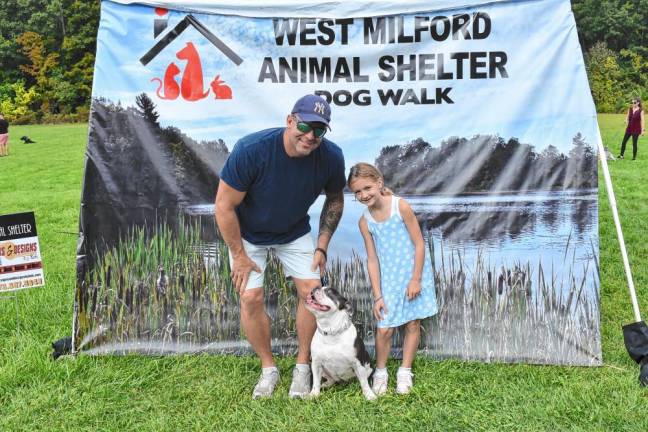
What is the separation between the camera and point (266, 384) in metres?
3.56

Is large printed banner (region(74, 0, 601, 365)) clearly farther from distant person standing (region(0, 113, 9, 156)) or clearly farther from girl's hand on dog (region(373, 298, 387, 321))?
distant person standing (region(0, 113, 9, 156))

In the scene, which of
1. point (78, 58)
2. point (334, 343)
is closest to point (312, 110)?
point (334, 343)

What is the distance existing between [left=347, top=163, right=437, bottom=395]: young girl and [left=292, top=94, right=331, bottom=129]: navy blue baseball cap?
1.77 ft

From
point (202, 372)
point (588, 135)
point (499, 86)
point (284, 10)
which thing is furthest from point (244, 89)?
point (588, 135)

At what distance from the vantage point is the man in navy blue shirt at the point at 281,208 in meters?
3.17

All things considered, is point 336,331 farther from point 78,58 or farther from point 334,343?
point 78,58

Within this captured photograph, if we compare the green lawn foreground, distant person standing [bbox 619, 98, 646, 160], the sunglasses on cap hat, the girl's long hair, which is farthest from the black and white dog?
distant person standing [bbox 619, 98, 646, 160]

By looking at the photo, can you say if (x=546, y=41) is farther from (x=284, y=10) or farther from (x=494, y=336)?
(x=494, y=336)

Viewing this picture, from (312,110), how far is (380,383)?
1.70 metres

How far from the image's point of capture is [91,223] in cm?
403

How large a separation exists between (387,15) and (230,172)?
1487 millimetres

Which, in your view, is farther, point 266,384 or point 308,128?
point 266,384

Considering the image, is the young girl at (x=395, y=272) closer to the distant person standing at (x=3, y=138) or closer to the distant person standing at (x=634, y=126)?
the distant person standing at (x=634, y=126)

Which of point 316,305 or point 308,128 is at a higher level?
point 308,128
